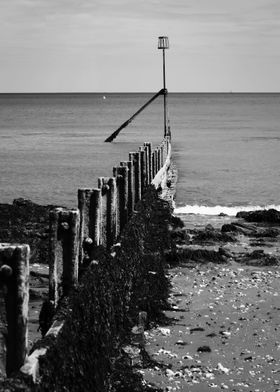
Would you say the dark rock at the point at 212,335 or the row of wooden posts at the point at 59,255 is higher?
the row of wooden posts at the point at 59,255

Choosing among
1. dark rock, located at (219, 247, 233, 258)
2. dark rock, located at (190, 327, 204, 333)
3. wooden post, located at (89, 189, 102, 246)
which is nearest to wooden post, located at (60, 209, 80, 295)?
wooden post, located at (89, 189, 102, 246)

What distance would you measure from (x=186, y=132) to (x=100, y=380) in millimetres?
69508

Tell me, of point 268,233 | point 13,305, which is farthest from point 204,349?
point 268,233

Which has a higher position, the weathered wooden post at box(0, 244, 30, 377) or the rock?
the weathered wooden post at box(0, 244, 30, 377)

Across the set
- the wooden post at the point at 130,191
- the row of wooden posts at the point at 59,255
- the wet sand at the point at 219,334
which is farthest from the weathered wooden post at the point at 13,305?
the wooden post at the point at 130,191

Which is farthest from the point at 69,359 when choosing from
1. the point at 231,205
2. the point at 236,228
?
the point at 231,205

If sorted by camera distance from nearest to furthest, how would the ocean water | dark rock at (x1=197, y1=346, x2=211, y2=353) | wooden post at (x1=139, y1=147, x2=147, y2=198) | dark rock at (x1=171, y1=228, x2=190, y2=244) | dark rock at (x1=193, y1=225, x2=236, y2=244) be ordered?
1. dark rock at (x1=197, y1=346, x2=211, y2=353)
2. dark rock at (x1=171, y1=228, x2=190, y2=244)
3. wooden post at (x1=139, y1=147, x2=147, y2=198)
4. dark rock at (x1=193, y1=225, x2=236, y2=244)
5. the ocean water

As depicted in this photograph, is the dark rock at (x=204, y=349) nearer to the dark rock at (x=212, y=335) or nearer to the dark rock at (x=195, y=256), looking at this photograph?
the dark rock at (x=212, y=335)

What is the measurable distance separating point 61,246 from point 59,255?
0.28ft

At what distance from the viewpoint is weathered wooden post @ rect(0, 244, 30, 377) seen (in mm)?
5488

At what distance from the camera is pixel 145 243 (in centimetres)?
1348

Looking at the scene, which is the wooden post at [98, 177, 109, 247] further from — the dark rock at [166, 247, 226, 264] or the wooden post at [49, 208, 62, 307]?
the dark rock at [166, 247, 226, 264]

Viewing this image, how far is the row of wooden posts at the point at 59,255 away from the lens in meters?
5.54

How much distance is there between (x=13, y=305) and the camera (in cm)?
565
